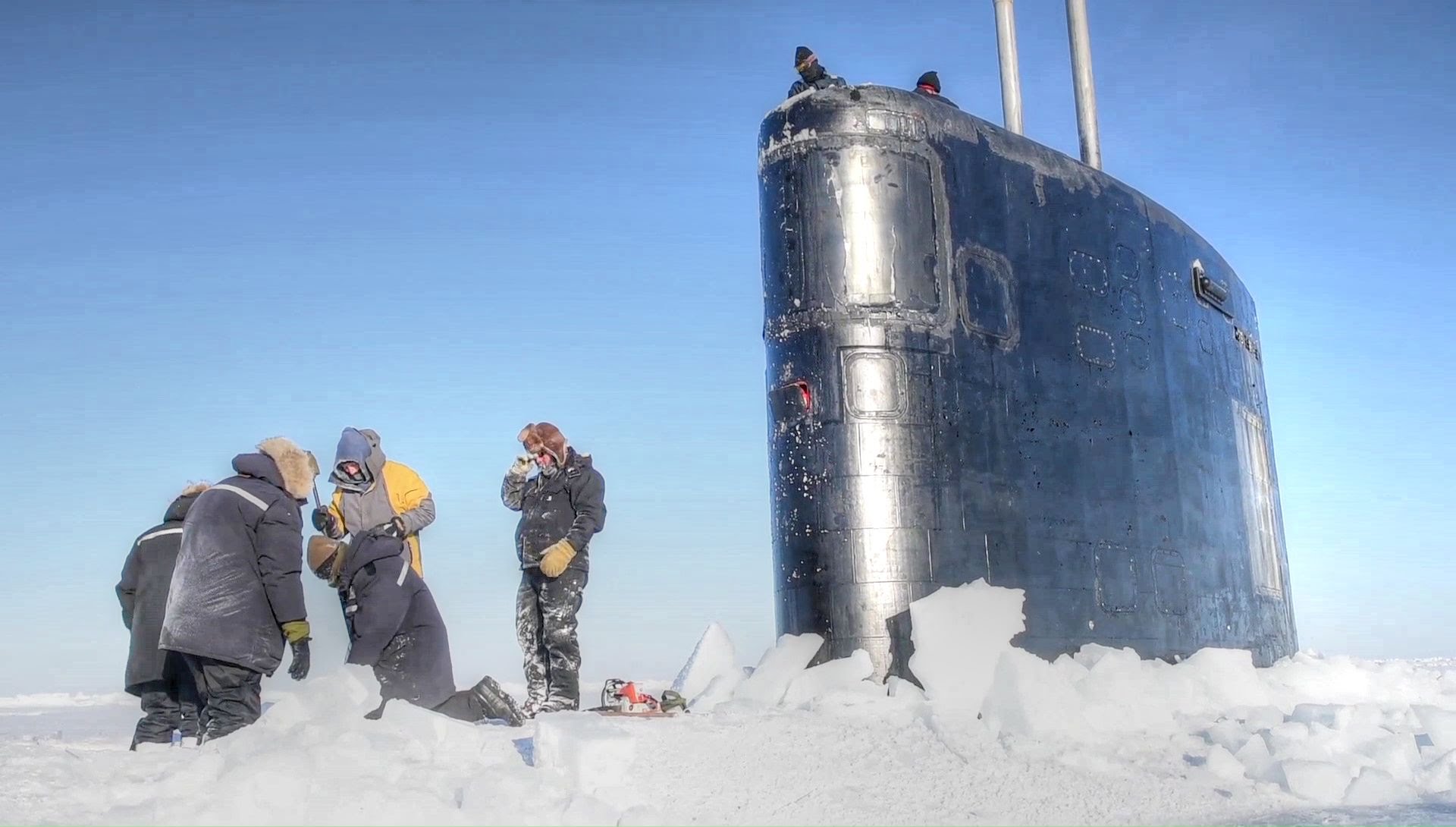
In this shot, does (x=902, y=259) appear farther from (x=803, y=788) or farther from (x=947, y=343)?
(x=803, y=788)

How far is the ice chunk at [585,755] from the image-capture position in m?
4.45

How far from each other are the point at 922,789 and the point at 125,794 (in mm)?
2764

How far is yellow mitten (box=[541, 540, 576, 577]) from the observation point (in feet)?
23.2

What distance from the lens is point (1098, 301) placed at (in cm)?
777

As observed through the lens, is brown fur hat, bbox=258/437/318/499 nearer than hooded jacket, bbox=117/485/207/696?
Yes

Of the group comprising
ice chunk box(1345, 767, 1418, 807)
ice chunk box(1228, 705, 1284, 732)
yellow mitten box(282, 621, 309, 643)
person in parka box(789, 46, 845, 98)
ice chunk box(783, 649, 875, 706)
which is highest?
person in parka box(789, 46, 845, 98)

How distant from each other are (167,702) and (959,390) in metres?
4.91

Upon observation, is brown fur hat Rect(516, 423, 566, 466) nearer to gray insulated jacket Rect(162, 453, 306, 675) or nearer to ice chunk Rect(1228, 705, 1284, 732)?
gray insulated jacket Rect(162, 453, 306, 675)

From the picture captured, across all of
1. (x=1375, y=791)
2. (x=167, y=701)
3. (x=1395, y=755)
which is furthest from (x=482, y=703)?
(x=1395, y=755)

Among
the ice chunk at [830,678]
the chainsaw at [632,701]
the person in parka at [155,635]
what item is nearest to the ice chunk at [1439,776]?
the ice chunk at [830,678]

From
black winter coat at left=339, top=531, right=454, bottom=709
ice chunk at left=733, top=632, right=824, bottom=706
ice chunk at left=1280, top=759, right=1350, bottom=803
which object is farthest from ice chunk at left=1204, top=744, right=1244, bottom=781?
black winter coat at left=339, top=531, right=454, bottom=709

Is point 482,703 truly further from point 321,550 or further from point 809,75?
point 809,75

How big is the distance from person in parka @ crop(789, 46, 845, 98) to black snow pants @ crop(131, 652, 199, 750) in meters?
Answer: 4.85

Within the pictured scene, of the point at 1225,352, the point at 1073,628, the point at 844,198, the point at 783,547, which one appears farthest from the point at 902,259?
the point at 1225,352
